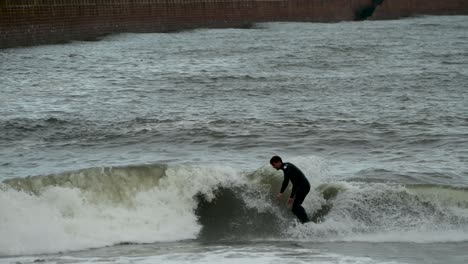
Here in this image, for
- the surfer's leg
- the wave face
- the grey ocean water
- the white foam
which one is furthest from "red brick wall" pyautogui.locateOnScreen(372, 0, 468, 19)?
the surfer's leg

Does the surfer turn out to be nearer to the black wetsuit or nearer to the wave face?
the black wetsuit

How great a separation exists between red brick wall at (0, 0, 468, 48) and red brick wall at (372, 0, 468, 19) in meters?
0.08

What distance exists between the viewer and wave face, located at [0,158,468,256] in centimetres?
1250

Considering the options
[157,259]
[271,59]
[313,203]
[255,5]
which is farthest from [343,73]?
[255,5]

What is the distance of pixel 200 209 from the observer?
45.7ft

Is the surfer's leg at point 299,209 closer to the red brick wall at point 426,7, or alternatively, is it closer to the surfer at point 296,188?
the surfer at point 296,188

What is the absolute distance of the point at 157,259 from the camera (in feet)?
35.3

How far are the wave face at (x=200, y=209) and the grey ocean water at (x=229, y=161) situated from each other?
3cm

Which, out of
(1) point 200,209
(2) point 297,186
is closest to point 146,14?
(1) point 200,209

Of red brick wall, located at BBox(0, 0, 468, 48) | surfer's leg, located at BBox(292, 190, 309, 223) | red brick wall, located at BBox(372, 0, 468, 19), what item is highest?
surfer's leg, located at BBox(292, 190, 309, 223)

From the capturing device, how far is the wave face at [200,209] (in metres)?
12.5

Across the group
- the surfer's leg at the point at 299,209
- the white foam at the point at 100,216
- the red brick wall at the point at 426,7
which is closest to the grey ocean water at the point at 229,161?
the white foam at the point at 100,216

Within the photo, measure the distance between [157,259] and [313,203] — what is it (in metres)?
3.52

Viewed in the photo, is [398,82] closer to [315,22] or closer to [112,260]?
[112,260]
